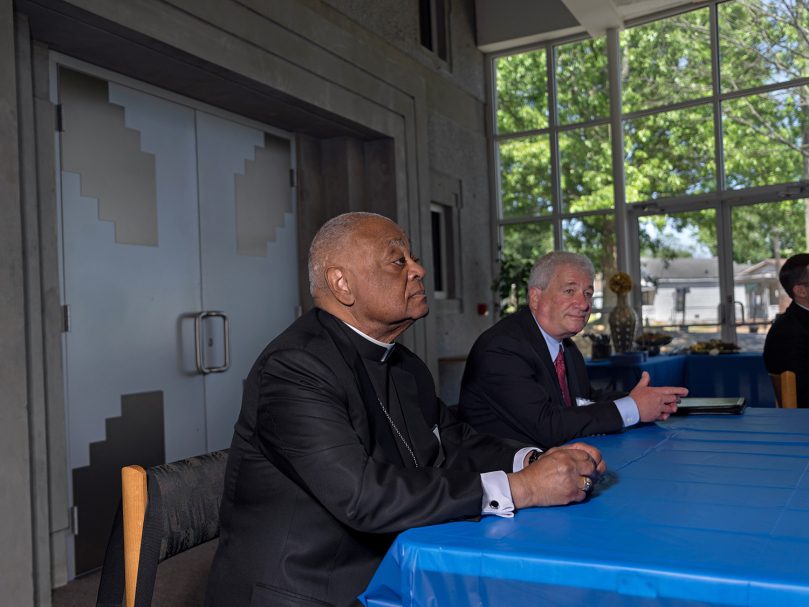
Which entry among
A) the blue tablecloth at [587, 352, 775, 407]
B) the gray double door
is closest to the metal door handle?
the gray double door

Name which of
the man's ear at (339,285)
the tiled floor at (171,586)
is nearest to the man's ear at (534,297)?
the man's ear at (339,285)

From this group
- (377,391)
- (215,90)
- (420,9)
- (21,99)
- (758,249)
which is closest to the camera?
(377,391)

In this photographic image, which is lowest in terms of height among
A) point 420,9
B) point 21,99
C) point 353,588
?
point 353,588

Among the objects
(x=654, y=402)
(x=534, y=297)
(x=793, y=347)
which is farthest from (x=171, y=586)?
(x=793, y=347)

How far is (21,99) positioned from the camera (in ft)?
11.5

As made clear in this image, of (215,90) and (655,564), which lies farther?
(215,90)

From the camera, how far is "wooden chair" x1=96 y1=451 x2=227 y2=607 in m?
1.41

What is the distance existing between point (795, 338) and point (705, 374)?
2669 mm

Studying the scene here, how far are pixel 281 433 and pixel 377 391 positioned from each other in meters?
0.32

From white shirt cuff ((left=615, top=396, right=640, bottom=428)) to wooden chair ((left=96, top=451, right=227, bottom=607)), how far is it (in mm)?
1330

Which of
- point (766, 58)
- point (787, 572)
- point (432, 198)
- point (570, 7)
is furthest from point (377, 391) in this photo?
point (766, 58)

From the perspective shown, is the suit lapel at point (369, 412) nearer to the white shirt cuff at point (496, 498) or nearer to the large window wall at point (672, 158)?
the white shirt cuff at point (496, 498)

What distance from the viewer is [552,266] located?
2953 mm

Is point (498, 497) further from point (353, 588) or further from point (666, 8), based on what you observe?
point (666, 8)
